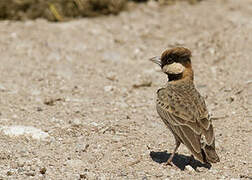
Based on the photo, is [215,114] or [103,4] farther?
[103,4]

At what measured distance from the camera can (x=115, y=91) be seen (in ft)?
29.6

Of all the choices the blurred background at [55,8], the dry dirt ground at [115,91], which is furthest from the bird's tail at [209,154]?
the blurred background at [55,8]

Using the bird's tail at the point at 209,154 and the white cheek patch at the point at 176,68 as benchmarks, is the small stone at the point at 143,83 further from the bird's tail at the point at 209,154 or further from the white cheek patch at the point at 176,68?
the bird's tail at the point at 209,154

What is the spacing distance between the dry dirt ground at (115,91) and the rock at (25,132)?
1 cm

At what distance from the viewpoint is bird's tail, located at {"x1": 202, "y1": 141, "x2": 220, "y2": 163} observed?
578cm

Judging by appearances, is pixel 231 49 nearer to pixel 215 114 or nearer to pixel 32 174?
pixel 215 114

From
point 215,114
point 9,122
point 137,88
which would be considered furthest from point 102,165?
point 137,88

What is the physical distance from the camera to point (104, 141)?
6.78m

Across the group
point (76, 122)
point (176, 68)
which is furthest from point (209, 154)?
point (76, 122)

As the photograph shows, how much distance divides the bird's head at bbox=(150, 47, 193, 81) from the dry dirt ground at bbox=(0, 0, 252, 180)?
35.3 inches

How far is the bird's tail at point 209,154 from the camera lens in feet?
19.0

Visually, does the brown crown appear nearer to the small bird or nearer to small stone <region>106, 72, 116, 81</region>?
the small bird

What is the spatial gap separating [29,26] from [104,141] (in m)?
5.44

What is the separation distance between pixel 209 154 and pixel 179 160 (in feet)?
2.57
